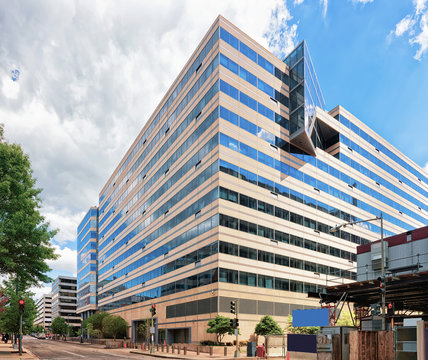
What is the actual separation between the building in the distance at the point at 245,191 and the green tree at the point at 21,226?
21.9 m

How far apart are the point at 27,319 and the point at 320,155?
154 feet

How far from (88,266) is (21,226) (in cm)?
10229

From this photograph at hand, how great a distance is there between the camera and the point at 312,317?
54.4 feet

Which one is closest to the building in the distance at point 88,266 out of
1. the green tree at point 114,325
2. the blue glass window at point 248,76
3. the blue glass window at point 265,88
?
the green tree at point 114,325

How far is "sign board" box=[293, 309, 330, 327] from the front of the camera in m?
16.0

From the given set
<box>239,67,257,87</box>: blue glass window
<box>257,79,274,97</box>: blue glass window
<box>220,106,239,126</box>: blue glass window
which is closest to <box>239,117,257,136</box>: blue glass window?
<box>220,106,239,126</box>: blue glass window

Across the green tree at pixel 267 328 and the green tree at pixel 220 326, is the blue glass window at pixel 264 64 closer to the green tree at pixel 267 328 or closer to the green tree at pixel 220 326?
the green tree at pixel 267 328

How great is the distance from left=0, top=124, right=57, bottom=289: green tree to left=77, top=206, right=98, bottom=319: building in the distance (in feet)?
309

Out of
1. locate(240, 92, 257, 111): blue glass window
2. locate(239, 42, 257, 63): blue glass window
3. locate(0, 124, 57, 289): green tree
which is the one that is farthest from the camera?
locate(239, 42, 257, 63): blue glass window

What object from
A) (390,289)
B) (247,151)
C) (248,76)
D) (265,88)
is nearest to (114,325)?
(247,151)

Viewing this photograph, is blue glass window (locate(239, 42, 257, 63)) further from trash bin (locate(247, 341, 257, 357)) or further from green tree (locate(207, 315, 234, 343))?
trash bin (locate(247, 341, 257, 357))

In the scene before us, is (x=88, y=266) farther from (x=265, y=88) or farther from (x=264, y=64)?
(x=264, y=64)

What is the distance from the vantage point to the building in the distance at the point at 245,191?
47281 mm

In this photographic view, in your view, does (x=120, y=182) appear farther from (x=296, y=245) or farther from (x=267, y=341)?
(x=267, y=341)
